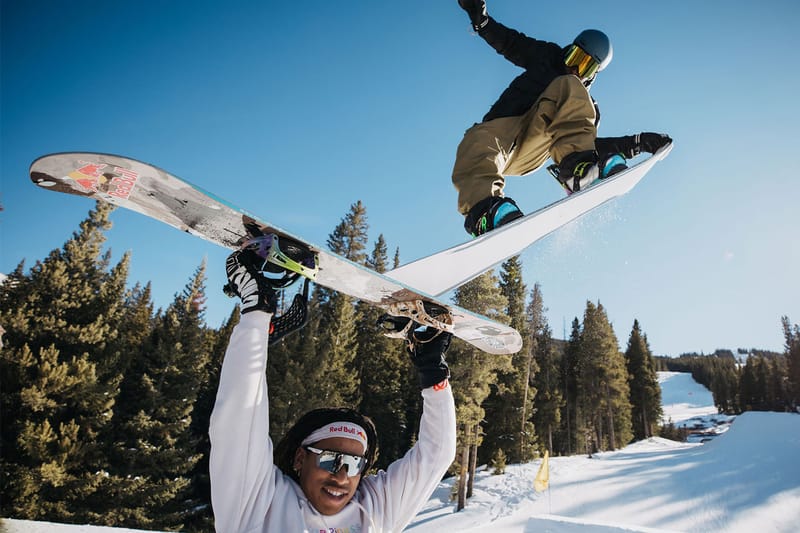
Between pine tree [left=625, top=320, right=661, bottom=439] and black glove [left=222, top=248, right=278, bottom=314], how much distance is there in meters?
49.6

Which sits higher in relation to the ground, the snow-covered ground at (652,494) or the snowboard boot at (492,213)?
the snowboard boot at (492,213)

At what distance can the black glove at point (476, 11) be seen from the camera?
3662mm

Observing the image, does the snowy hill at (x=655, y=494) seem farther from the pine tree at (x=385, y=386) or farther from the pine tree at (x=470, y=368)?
the pine tree at (x=385, y=386)

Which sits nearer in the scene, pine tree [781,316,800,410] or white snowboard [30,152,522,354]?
white snowboard [30,152,522,354]

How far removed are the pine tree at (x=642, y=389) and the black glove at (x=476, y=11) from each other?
47.7 meters

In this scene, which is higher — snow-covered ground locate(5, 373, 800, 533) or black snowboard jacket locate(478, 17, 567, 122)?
black snowboard jacket locate(478, 17, 567, 122)

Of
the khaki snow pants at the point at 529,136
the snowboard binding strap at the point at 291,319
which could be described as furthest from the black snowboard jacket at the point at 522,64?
the snowboard binding strap at the point at 291,319

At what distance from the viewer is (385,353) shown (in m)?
28.6

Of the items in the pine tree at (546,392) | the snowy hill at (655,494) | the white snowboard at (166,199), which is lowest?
the snowy hill at (655,494)

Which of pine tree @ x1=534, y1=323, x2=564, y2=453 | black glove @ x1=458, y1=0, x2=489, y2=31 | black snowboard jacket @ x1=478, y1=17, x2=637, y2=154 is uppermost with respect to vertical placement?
black glove @ x1=458, y1=0, x2=489, y2=31

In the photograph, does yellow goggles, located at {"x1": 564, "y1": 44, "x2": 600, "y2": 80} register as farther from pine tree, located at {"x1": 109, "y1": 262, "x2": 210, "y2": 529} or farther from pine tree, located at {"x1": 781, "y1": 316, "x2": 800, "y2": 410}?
→ pine tree, located at {"x1": 781, "y1": 316, "x2": 800, "y2": 410}

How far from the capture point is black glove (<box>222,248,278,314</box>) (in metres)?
1.52

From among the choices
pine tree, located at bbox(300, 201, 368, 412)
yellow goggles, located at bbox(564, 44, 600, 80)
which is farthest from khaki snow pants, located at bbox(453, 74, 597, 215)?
pine tree, located at bbox(300, 201, 368, 412)

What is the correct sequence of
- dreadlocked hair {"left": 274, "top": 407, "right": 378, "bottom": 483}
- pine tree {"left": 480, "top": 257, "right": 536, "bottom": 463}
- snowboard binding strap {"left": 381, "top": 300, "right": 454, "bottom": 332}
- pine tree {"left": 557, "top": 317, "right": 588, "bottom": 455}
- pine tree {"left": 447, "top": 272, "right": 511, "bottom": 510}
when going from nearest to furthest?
1. dreadlocked hair {"left": 274, "top": 407, "right": 378, "bottom": 483}
2. snowboard binding strap {"left": 381, "top": 300, "right": 454, "bottom": 332}
3. pine tree {"left": 447, "top": 272, "right": 511, "bottom": 510}
4. pine tree {"left": 480, "top": 257, "right": 536, "bottom": 463}
5. pine tree {"left": 557, "top": 317, "right": 588, "bottom": 455}
